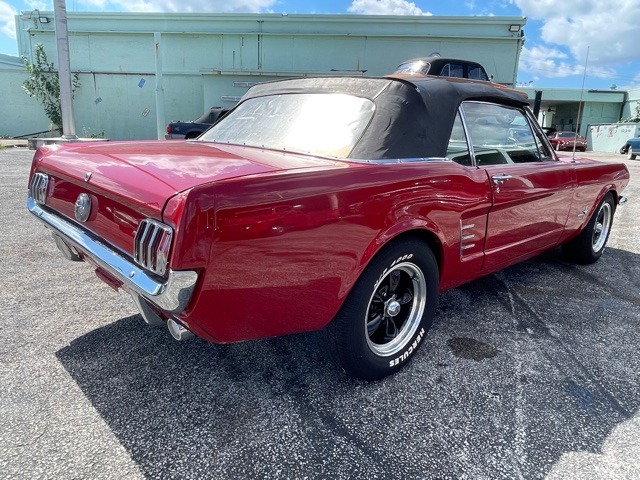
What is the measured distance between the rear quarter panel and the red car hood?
144 mm

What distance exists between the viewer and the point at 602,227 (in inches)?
186

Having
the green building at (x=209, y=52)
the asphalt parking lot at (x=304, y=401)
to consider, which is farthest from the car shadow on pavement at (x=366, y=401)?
the green building at (x=209, y=52)

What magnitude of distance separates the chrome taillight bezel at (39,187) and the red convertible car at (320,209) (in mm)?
17

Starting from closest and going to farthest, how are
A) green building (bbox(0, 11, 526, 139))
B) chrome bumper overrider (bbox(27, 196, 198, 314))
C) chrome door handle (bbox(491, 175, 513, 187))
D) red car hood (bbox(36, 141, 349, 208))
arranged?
1. chrome bumper overrider (bbox(27, 196, 198, 314))
2. red car hood (bbox(36, 141, 349, 208))
3. chrome door handle (bbox(491, 175, 513, 187))
4. green building (bbox(0, 11, 526, 139))

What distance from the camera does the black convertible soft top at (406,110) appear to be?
2.39m

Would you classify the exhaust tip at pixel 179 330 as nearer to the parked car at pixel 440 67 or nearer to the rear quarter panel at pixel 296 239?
the rear quarter panel at pixel 296 239

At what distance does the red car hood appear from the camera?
1.81m

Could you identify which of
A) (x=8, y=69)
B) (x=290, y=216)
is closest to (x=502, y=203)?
(x=290, y=216)

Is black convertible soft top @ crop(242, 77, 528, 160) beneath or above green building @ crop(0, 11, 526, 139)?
beneath

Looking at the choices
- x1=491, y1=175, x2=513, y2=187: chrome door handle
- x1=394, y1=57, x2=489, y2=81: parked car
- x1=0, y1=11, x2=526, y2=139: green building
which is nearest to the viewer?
x1=491, y1=175, x2=513, y2=187: chrome door handle

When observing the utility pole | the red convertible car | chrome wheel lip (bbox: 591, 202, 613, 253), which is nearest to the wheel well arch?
the red convertible car

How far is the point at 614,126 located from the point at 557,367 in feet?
109

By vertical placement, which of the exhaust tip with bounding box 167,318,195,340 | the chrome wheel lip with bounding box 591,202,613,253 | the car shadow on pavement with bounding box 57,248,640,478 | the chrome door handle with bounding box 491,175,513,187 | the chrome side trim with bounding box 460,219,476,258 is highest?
the chrome door handle with bounding box 491,175,513,187

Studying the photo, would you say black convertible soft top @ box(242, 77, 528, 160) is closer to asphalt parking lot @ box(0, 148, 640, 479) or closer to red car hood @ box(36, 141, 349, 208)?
red car hood @ box(36, 141, 349, 208)
